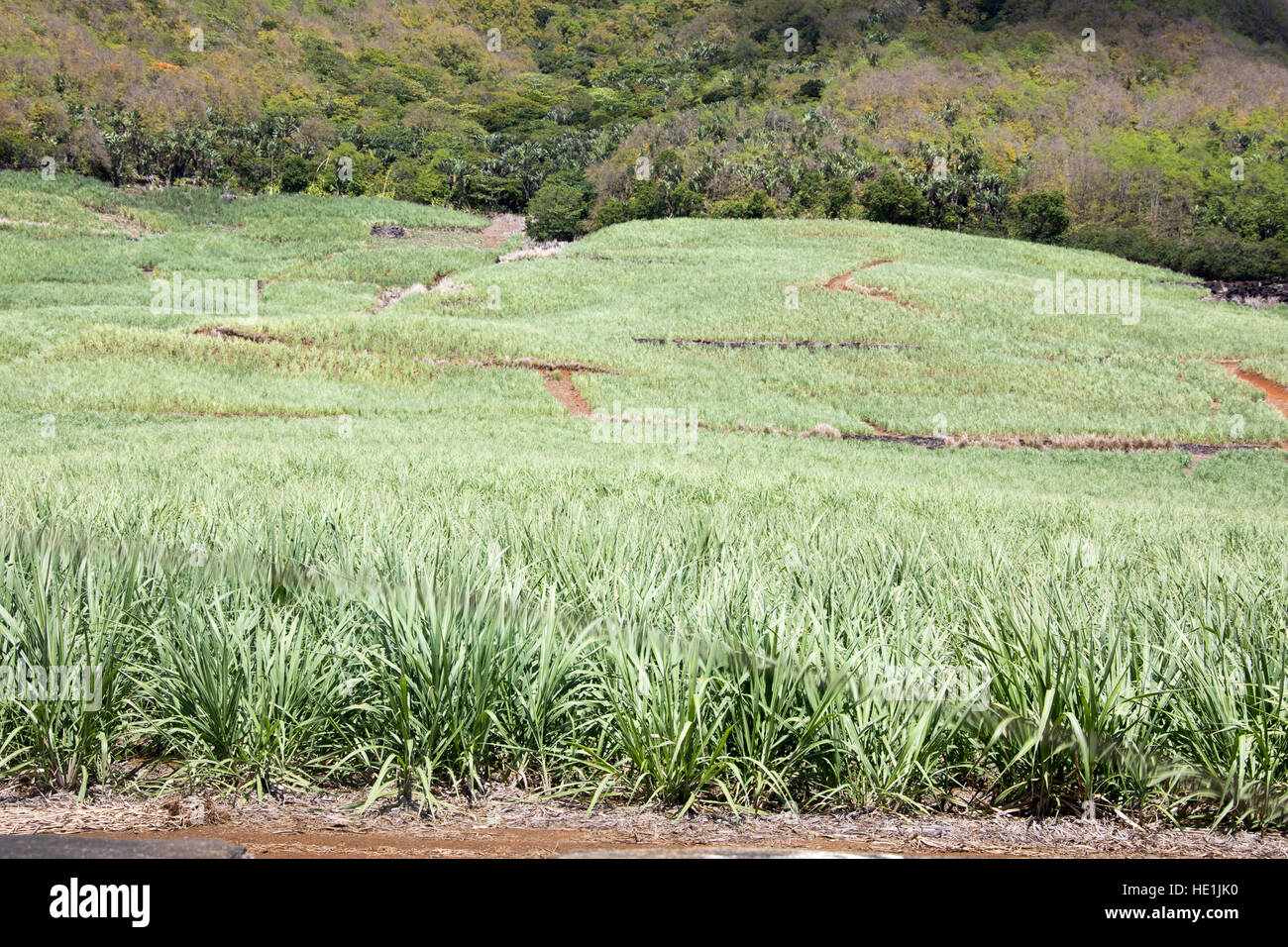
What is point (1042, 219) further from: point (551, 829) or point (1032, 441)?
point (551, 829)

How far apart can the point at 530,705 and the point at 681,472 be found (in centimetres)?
1171

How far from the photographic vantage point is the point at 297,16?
16500 cm

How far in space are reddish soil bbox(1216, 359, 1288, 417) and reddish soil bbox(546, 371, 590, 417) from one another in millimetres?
20725

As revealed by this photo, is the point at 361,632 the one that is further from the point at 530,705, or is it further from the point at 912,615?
the point at 912,615

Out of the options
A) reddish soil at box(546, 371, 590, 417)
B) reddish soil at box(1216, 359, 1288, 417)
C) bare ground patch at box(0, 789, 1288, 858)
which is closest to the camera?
bare ground patch at box(0, 789, 1288, 858)

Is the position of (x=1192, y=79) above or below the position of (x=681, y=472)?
above

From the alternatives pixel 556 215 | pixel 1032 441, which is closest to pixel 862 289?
pixel 1032 441

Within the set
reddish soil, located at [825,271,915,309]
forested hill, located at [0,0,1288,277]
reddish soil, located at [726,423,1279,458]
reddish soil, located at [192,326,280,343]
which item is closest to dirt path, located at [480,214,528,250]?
forested hill, located at [0,0,1288,277]

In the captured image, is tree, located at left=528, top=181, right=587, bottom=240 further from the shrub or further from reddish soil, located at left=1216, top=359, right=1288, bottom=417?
reddish soil, located at left=1216, top=359, right=1288, bottom=417

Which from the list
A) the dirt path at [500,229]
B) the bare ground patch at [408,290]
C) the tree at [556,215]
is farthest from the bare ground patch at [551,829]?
the tree at [556,215]

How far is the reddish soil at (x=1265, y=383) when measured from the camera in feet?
91.8

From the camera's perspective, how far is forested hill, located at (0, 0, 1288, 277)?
77688mm
